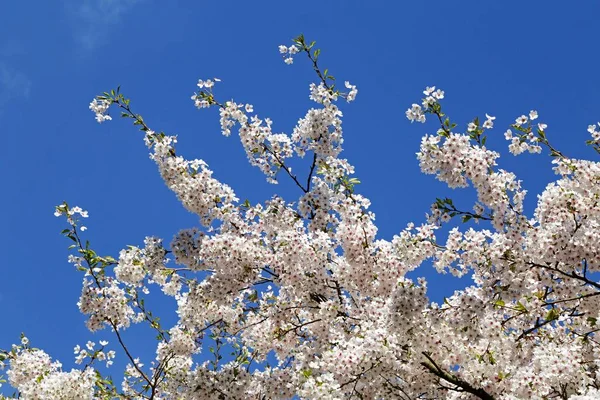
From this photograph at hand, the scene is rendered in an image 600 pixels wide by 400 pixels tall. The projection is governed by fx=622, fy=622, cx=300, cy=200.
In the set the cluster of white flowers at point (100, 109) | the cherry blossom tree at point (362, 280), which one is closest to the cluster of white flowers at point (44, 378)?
the cherry blossom tree at point (362, 280)

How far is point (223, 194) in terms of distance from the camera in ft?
32.3

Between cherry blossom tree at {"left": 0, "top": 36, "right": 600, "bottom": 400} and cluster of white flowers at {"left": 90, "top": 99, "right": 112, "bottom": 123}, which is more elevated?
cluster of white flowers at {"left": 90, "top": 99, "right": 112, "bottom": 123}

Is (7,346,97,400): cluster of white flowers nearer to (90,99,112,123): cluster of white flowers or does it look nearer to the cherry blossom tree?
the cherry blossom tree

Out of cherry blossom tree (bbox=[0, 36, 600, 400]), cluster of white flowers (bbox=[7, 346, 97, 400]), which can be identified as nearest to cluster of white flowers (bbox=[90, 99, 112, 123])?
cherry blossom tree (bbox=[0, 36, 600, 400])

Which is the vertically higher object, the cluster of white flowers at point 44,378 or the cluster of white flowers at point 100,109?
the cluster of white flowers at point 100,109

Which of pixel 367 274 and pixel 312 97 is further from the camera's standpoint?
pixel 312 97

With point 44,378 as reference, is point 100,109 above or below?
above

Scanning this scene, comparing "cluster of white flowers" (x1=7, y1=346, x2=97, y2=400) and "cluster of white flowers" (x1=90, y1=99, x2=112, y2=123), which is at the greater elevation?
"cluster of white flowers" (x1=90, y1=99, x2=112, y2=123)

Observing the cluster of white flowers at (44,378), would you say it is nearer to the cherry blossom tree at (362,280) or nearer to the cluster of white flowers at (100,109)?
the cherry blossom tree at (362,280)

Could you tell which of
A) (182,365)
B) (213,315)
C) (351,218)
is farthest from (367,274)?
(182,365)

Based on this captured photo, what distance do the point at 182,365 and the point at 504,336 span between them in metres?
5.85

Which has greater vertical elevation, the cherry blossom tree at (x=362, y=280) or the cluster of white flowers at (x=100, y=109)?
the cluster of white flowers at (x=100, y=109)

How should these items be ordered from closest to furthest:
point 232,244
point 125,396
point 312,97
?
point 232,244 → point 312,97 → point 125,396

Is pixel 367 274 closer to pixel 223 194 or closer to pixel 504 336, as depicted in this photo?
pixel 504 336
